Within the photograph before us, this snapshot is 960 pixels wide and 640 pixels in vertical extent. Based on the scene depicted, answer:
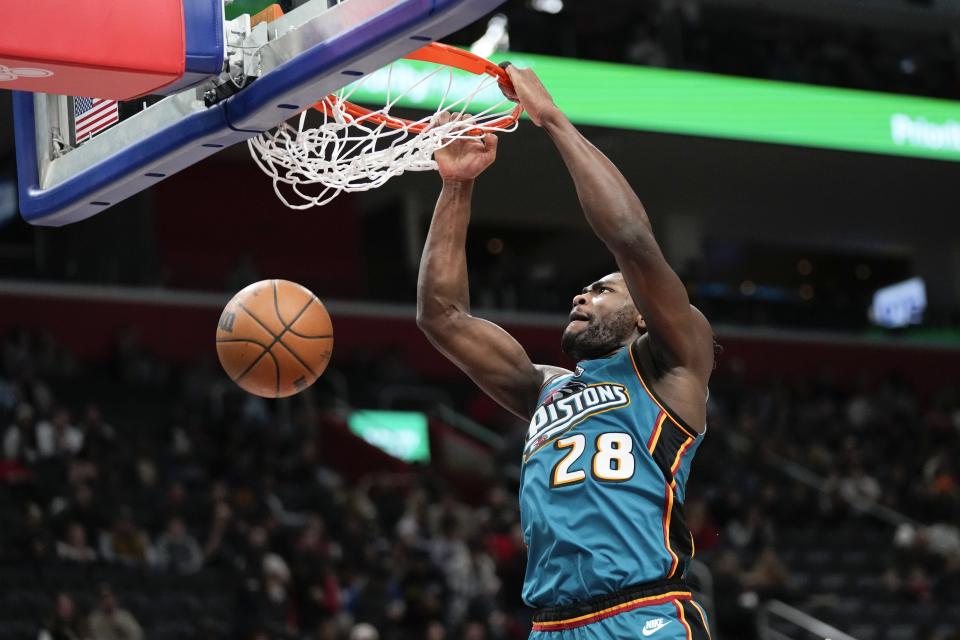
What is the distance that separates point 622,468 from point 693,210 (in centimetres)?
1882

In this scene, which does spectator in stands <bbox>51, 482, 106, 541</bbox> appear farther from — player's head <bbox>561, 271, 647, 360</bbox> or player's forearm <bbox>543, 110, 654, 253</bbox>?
player's forearm <bbox>543, 110, 654, 253</bbox>

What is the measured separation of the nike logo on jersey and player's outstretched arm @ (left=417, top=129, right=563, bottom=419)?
92cm

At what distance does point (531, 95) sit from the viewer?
13.5ft

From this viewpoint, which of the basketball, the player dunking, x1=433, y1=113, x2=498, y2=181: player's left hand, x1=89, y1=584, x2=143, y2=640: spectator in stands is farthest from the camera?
x1=89, y1=584, x2=143, y2=640: spectator in stands

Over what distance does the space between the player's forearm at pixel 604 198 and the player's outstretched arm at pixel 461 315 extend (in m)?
0.66

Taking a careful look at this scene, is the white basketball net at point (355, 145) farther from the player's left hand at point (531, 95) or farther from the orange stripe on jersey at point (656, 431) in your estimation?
the orange stripe on jersey at point (656, 431)

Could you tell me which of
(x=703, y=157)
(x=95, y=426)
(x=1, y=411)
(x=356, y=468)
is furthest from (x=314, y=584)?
(x=703, y=157)

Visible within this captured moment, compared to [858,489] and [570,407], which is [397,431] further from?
[570,407]

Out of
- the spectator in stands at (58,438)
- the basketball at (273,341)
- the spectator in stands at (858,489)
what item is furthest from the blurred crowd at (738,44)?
the basketball at (273,341)

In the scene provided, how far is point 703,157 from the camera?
786 inches

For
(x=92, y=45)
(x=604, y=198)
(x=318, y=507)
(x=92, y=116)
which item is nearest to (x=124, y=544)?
(x=318, y=507)

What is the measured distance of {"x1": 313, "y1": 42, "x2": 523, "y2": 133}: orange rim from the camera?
4.42 meters

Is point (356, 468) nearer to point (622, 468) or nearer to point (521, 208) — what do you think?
point (521, 208)

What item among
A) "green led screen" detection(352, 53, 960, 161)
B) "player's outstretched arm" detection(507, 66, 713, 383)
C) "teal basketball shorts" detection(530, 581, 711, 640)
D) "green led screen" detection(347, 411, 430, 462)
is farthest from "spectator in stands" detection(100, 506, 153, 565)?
"player's outstretched arm" detection(507, 66, 713, 383)
